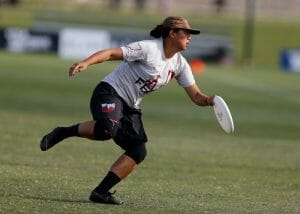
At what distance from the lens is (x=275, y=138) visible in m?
21.4

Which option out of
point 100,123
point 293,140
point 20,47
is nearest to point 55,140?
point 100,123


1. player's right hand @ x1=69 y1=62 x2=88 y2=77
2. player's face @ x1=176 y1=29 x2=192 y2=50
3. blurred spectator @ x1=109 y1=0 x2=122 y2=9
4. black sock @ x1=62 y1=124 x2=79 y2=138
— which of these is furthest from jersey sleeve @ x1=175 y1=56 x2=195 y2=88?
blurred spectator @ x1=109 y1=0 x2=122 y2=9

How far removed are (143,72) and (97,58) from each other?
2.48 feet

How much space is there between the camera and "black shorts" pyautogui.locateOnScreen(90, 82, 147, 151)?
33.1 ft

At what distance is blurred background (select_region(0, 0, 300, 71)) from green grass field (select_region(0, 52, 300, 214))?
9.11m

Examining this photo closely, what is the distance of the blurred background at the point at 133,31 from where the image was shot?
42.7m

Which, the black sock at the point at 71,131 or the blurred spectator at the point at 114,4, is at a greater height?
the black sock at the point at 71,131

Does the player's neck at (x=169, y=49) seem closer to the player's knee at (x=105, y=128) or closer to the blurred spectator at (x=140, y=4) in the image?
the player's knee at (x=105, y=128)

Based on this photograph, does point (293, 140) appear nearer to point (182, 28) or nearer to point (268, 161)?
point (268, 161)

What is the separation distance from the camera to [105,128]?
395 inches

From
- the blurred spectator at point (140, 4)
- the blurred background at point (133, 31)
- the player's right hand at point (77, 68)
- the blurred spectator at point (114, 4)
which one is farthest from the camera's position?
the blurred spectator at point (140, 4)

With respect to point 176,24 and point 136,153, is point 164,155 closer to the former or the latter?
point 136,153

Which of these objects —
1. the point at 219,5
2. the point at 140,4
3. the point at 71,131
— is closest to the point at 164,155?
the point at 71,131

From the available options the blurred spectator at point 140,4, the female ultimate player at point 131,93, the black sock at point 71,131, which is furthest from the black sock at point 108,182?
the blurred spectator at point 140,4
